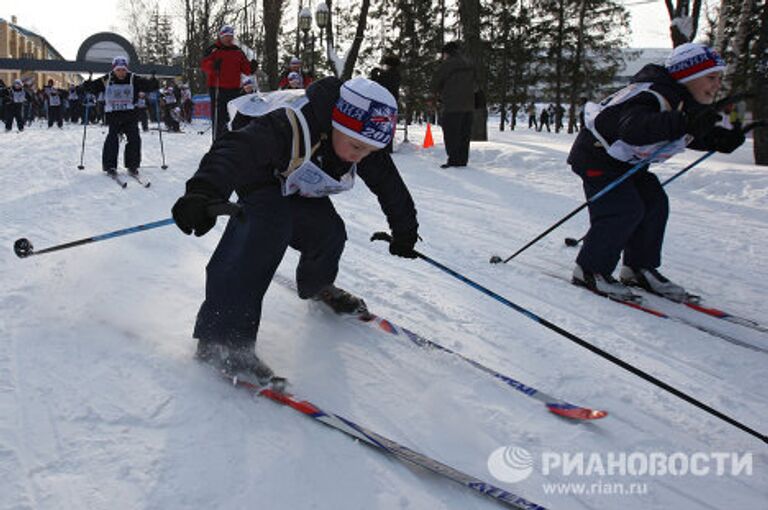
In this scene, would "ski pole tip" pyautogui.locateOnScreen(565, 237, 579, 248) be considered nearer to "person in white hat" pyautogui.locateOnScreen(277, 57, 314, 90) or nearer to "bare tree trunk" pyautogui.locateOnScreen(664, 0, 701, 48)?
"bare tree trunk" pyautogui.locateOnScreen(664, 0, 701, 48)

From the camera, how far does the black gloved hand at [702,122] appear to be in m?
3.22

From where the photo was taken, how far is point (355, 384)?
2.56m

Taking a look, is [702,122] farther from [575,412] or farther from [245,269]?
[245,269]

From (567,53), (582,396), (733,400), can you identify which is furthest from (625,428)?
(567,53)

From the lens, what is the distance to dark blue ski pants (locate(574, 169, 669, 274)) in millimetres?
3968

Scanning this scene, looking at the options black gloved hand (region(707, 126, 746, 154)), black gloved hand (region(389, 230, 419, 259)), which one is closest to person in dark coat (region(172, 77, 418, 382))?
black gloved hand (region(389, 230, 419, 259))

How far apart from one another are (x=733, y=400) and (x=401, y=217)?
173 centimetres

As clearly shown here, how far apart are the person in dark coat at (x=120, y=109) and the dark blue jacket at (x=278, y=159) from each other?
19.1 ft

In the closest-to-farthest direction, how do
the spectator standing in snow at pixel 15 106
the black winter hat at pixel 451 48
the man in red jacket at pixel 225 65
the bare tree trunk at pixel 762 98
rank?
the bare tree trunk at pixel 762 98 < the man in red jacket at pixel 225 65 < the black winter hat at pixel 451 48 < the spectator standing in snow at pixel 15 106

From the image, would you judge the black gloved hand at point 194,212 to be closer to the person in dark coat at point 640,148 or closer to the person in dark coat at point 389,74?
the person in dark coat at point 640,148

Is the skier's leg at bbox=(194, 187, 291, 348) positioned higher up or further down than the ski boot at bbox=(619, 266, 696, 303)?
higher up

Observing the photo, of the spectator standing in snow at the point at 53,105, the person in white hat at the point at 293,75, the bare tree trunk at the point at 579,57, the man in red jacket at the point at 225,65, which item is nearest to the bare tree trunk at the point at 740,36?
the person in white hat at the point at 293,75

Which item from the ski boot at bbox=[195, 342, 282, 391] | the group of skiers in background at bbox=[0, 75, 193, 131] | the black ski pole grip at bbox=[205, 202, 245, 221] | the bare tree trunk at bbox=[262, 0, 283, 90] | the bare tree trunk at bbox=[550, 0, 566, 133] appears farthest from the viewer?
the bare tree trunk at bbox=[550, 0, 566, 133]

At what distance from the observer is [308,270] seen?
317 cm
